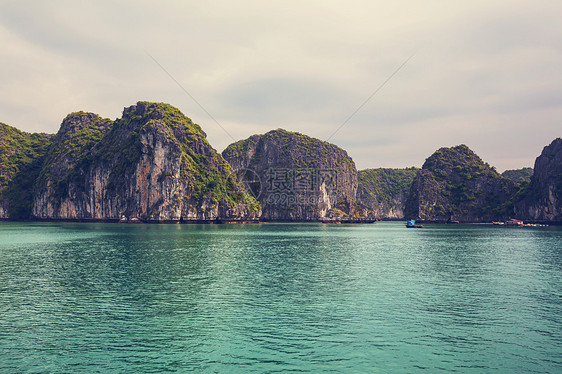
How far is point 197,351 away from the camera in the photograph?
20703 millimetres

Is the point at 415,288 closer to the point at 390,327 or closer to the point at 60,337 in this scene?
the point at 390,327

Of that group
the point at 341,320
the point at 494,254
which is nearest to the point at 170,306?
the point at 341,320

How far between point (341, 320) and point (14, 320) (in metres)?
22.1

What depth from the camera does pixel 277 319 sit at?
26.5 m

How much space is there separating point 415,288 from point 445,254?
34428mm

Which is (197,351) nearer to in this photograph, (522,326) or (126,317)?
(126,317)

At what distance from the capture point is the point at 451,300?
1276 inches

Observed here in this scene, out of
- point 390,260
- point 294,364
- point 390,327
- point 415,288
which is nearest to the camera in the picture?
point 294,364

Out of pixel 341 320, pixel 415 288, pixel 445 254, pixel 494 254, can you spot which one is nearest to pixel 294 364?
pixel 341 320

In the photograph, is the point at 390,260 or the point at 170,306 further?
the point at 390,260

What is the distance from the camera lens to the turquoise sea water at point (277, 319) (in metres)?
19.4

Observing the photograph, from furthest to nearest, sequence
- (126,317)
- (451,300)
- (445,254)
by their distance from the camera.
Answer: (445,254)
(451,300)
(126,317)

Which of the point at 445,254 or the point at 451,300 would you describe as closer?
the point at 451,300

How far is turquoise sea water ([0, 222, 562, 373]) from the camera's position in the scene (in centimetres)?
1941
